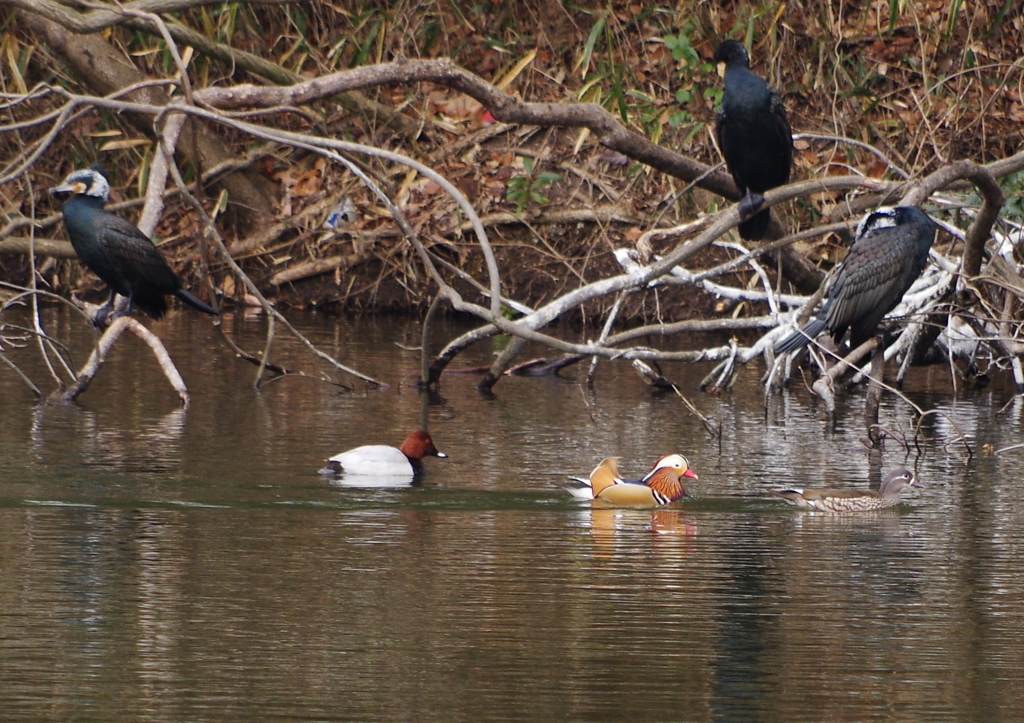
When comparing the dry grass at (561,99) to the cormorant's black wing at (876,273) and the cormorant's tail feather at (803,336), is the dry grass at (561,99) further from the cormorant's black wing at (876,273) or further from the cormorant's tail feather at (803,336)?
the cormorant's black wing at (876,273)

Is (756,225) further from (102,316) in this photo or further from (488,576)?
(488,576)

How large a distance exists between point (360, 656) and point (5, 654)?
0.80m

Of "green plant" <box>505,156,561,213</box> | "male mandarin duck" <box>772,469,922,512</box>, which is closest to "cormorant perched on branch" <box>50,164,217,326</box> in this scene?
"male mandarin duck" <box>772,469,922,512</box>

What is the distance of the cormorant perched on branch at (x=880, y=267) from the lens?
700 cm

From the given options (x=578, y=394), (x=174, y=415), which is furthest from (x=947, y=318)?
(x=174, y=415)

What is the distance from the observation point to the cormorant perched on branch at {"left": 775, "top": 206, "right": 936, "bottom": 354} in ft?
23.0

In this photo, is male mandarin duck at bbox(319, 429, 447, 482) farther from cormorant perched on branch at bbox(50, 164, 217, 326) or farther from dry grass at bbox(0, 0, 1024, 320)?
dry grass at bbox(0, 0, 1024, 320)

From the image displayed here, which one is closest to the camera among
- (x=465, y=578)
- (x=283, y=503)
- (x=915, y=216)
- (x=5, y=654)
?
(x=5, y=654)

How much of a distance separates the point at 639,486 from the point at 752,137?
2.45 metres

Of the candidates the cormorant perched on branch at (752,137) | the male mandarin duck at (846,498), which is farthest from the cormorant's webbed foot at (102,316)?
the male mandarin duck at (846,498)

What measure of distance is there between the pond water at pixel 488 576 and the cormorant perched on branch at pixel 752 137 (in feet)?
3.74

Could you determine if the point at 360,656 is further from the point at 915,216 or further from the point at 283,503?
the point at 915,216

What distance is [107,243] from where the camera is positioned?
25.4 feet

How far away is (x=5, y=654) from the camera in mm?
3748
